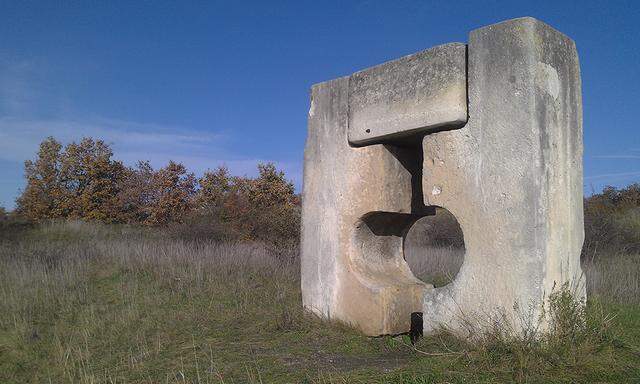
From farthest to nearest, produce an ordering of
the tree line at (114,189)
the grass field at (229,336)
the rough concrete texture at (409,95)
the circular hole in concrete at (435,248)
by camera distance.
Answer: the tree line at (114,189), the circular hole in concrete at (435,248), the rough concrete texture at (409,95), the grass field at (229,336)

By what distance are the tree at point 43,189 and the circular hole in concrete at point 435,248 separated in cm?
1270

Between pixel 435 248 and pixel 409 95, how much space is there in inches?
342

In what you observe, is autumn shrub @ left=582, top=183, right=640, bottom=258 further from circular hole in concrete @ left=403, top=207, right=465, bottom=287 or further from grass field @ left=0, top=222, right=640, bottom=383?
circular hole in concrete @ left=403, top=207, right=465, bottom=287

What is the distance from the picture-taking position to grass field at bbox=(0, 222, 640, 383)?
337 cm

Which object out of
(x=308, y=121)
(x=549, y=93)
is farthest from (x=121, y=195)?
(x=549, y=93)

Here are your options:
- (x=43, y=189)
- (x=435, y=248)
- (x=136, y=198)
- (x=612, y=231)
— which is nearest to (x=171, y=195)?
(x=136, y=198)

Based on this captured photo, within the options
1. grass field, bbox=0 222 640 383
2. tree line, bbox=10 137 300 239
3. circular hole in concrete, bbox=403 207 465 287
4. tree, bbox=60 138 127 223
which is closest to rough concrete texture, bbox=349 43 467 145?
grass field, bbox=0 222 640 383

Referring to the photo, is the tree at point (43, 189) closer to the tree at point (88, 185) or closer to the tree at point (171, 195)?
the tree at point (88, 185)

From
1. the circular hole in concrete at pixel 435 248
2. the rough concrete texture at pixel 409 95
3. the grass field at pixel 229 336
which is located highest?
the rough concrete texture at pixel 409 95

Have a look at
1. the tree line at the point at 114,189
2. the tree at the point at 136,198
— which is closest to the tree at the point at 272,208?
the tree line at the point at 114,189

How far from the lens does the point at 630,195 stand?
59.7 feet

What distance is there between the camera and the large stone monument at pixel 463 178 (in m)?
3.65

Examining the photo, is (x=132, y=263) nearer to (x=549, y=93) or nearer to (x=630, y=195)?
(x=549, y=93)

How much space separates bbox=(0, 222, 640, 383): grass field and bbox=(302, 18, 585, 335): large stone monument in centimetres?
29
